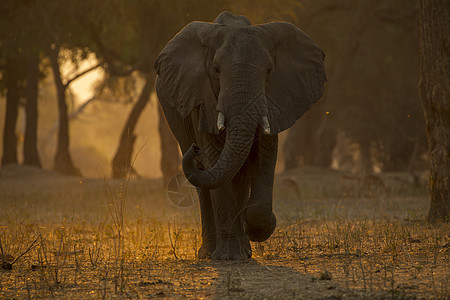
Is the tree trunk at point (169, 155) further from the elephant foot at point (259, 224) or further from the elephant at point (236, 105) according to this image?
the elephant foot at point (259, 224)

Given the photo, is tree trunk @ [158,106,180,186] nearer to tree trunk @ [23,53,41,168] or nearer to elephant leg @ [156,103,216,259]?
tree trunk @ [23,53,41,168]

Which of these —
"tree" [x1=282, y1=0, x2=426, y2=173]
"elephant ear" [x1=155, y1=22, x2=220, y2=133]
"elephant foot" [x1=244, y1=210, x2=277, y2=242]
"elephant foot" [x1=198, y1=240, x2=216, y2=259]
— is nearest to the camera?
"elephant foot" [x1=244, y1=210, x2=277, y2=242]

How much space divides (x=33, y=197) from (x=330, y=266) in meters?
11.6

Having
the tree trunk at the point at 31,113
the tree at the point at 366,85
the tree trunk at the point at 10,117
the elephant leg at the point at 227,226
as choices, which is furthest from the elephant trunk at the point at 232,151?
the tree trunk at the point at 10,117

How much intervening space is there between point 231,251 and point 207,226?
0.69 meters

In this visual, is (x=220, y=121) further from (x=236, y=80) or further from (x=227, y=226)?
(x=227, y=226)

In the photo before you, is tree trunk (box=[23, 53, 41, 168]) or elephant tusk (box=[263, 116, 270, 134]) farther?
tree trunk (box=[23, 53, 41, 168])

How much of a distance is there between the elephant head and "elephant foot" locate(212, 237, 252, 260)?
92cm

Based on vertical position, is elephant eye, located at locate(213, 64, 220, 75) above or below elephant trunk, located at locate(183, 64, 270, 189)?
above

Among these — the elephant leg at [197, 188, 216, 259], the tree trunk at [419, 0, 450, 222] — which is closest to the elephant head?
the elephant leg at [197, 188, 216, 259]

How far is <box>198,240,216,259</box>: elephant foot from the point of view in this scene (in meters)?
7.27

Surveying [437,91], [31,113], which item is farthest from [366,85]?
[437,91]

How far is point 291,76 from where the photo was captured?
23.4ft

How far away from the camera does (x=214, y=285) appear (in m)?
5.48
